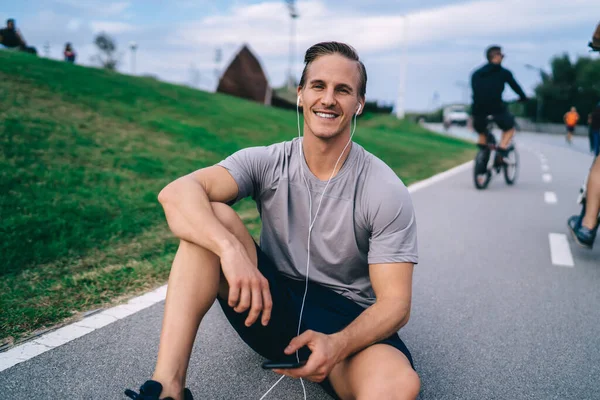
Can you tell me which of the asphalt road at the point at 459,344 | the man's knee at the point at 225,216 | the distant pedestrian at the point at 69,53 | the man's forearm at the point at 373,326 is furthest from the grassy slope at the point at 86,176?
the distant pedestrian at the point at 69,53

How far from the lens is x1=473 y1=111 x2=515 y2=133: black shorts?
32.2 feet

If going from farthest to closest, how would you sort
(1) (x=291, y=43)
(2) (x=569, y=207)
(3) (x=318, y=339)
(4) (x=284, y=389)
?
(1) (x=291, y=43), (2) (x=569, y=207), (4) (x=284, y=389), (3) (x=318, y=339)

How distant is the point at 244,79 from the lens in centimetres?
2609

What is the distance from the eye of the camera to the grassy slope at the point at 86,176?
12.8ft

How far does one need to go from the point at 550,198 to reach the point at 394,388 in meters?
8.15

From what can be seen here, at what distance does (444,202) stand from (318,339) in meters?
6.84

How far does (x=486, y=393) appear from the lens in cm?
270

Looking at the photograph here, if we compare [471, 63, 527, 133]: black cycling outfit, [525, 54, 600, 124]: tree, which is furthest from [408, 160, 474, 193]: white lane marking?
[525, 54, 600, 124]: tree

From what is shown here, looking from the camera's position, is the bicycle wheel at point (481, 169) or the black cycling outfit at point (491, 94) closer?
the black cycling outfit at point (491, 94)

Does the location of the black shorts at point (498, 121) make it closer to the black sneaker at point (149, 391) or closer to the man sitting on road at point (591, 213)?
the man sitting on road at point (591, 213)

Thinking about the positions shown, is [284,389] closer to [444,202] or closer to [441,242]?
[441,242]

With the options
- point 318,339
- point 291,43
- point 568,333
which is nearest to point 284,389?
point 318,339

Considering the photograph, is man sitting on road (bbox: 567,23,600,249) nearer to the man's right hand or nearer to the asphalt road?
the asphalt road

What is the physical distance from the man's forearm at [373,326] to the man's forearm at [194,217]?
1.91 ft
